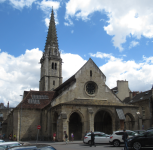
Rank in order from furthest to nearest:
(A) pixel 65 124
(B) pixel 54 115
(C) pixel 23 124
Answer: (C) pixel 23 124 → (B) pixel 54 115 → (A) pixel 65 124

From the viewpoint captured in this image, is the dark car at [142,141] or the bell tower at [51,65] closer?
the dark car at [142,141]

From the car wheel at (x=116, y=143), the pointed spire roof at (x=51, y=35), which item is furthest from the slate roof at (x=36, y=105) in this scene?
A: the pointed spire roof at (x=51, y=35)

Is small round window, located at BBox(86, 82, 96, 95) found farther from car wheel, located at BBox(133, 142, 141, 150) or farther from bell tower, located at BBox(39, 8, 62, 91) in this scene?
bell tower, located at BBox(39, 8, 62, 91)

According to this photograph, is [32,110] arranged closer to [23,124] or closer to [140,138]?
[23,124]

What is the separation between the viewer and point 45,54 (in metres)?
71.5

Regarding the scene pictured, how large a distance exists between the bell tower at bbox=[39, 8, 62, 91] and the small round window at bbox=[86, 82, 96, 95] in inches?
1313

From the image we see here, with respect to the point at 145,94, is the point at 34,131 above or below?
below

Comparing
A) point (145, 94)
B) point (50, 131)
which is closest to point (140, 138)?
point (50, 131)

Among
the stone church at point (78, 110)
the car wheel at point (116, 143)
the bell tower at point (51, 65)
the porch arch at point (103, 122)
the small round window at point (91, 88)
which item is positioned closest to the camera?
the car wheel at point (116, 143)

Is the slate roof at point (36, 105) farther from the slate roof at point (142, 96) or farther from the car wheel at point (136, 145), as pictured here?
the car wheel at point (136, 145)

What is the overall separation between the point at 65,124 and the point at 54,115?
411 centimetres

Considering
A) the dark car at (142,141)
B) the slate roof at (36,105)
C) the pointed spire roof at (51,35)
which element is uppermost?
the pointed spire roof at (51,35)

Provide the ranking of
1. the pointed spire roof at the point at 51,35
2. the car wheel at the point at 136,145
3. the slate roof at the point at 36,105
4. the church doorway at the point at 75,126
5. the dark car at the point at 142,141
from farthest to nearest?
1. the pointed spire roof at the point at 51,35
2. the slate roof at the point at 36,105
3. the church doorway at the point at 75,126
4. the car wheel at the point at 136,145
5. the dark car at the point at 142,141

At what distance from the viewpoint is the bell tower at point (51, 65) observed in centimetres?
6786
